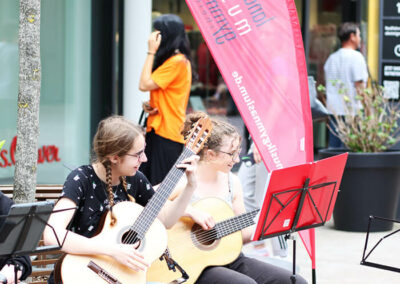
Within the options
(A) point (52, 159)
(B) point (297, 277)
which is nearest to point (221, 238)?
(B) point (297, 277)

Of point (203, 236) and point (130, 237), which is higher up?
point (130, 237)

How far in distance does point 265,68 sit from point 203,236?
1.16m

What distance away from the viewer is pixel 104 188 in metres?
3.95

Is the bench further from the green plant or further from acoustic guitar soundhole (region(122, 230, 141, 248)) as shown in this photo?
the green plant

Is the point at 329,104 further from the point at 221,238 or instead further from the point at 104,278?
the point at 104,278

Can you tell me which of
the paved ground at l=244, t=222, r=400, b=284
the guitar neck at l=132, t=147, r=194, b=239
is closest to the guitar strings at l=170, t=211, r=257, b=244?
the guitar neck at l=132, t=147, r=194, b=239

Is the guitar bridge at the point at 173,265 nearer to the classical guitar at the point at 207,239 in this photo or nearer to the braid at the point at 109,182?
the classical guitar at the point at 207,239

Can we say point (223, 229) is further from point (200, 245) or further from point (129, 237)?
point (129, 237)

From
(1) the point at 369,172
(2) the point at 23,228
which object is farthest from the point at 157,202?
(1) the point at 369,172

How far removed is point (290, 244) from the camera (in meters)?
7.31

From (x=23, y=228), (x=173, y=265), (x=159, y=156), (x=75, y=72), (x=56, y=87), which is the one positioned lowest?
(x=173, y=265)

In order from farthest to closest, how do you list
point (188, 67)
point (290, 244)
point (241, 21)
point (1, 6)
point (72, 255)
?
point (1, 6), point (290, 244), point (188, 67), point (241, 21), point (72, 255)

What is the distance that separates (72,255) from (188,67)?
11.1ft

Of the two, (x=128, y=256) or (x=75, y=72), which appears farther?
(x=75, y=72)
